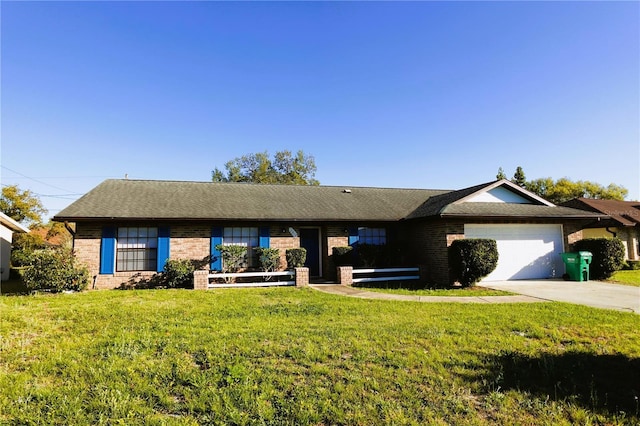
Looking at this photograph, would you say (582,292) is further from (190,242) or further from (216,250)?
(190,242)

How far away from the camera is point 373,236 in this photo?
1553 centimetres

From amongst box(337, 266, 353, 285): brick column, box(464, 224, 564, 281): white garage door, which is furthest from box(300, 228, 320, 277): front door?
box(464, 224, 564, 281): white garage door

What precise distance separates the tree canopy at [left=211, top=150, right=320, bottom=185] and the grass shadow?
38694 mm

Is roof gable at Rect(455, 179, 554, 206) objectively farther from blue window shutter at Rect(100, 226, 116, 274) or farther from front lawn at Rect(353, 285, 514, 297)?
blue window shutter at Rect(100, 226, 116, 274)

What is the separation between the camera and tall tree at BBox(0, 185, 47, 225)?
2263 centimetres

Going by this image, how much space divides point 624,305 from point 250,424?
34.1 feet

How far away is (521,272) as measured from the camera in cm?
1367

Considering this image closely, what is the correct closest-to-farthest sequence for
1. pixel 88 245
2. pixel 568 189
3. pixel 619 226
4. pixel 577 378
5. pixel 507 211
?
pixel 577 378 → pixel 88 245 → pixel 507 211 → pixel 619 226 → pixel 568 189

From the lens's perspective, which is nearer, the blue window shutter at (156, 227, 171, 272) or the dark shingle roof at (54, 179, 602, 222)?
the blue window shutter at (156, 227, 171, 272)

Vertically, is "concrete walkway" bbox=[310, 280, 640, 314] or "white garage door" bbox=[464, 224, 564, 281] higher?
"white garage door" bbox=[464, 224, 564, 281]

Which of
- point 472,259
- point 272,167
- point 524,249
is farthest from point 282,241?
point 272,167

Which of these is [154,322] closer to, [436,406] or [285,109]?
[436,406]

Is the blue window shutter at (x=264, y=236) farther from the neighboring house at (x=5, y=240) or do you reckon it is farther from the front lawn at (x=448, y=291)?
the neighboring house at (x=5, y=240)

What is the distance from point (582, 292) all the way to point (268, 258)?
11313 millimetres
